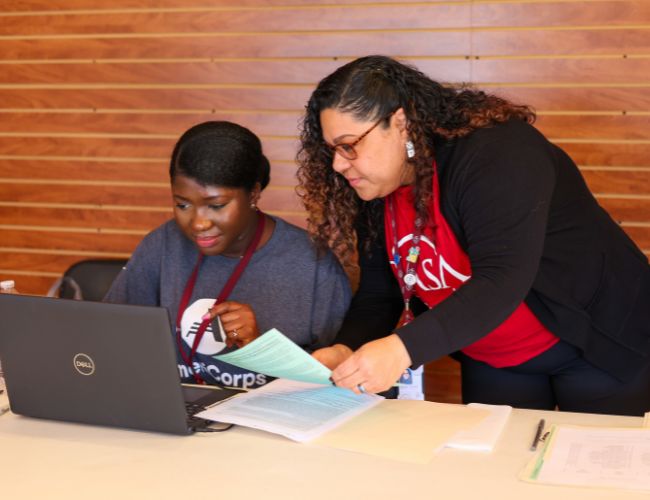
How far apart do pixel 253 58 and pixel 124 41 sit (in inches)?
23.3

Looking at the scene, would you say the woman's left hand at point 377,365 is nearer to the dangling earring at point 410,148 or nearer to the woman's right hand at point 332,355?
the woman's right hand at point 332,355

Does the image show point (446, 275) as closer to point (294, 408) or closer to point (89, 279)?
point (294, 408)

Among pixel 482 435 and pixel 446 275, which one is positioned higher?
pixel 446 275

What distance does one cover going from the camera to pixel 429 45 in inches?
138

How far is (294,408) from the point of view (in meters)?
2.09

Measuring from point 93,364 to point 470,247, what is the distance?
2.85ft

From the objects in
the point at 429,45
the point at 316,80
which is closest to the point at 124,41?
the point at 316,80

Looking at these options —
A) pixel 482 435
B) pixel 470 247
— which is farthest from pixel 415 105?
pixel 482 435

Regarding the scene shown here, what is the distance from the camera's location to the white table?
1.69 metres

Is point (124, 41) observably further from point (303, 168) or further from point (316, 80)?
point (303, 168)

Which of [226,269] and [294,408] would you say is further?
[226,269]

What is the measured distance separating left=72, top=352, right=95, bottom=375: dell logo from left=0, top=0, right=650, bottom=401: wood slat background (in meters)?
1.92

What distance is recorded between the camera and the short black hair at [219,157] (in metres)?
2.45

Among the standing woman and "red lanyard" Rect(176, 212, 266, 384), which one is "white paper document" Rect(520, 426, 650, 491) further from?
"red lanyard" Rect(176, 212, 266, 384)
